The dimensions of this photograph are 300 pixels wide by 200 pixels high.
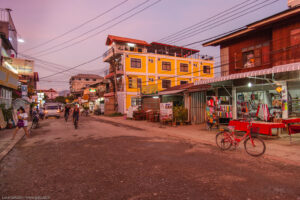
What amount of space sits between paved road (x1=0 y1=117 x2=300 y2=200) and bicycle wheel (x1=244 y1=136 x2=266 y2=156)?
0.27 m

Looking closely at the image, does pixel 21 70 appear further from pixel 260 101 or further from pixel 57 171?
pixel 260 101

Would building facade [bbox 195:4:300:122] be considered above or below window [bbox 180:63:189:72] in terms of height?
below

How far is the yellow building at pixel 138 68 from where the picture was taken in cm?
3192

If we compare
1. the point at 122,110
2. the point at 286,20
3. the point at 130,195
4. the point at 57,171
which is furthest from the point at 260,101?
the point at 122,110

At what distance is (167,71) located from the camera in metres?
36.8

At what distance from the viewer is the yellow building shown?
105ft

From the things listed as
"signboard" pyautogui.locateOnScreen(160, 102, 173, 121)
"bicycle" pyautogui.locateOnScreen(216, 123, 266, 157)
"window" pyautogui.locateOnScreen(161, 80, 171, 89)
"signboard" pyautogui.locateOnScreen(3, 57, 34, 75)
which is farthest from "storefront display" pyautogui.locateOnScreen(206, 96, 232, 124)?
"signboard" pyautogui.locateOnScreen(3, 57, 34, 75)

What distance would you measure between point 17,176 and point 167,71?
3396 cm

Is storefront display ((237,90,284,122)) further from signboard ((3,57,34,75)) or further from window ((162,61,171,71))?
signboard ((3,57,34,75))

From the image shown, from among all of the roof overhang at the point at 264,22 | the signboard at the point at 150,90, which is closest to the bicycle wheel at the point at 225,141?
the roof overhang at the point at 264,22

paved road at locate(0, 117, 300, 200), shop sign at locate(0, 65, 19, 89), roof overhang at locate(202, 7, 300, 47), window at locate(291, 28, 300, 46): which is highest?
roof overhang at locate(202, 7, 300, 47)

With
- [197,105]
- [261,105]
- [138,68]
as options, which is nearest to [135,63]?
[138,68]

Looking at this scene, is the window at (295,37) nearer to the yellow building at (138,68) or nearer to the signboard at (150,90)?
the signboard at (150,90)

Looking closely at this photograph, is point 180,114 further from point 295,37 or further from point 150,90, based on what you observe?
point 295,37
